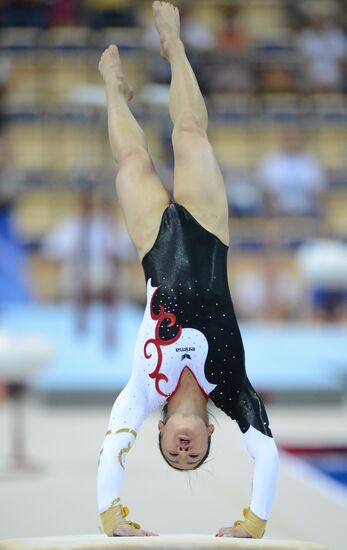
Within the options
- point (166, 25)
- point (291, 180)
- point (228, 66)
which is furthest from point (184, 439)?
point (228, 66)

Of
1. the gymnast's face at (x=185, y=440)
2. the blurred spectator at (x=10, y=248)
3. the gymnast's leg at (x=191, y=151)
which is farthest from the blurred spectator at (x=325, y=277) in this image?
the gymnast's face at (x=185, y=440)

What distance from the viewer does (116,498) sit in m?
3.88

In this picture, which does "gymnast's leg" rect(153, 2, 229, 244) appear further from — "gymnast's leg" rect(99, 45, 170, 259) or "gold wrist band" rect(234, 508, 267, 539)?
"gold wrist band" rect(234, 508, 267, 539)

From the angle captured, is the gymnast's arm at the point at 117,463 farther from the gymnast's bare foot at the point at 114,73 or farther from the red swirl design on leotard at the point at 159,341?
the gymnast's bare foot at the point at 114,73

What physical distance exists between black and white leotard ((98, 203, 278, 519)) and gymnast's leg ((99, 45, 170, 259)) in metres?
0.10

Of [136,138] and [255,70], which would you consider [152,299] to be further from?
[255,70]

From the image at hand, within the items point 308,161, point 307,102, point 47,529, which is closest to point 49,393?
point 47,529

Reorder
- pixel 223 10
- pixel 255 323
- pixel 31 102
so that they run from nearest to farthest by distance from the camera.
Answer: pixel 255 323
pixel 31 102
pixel 223 10

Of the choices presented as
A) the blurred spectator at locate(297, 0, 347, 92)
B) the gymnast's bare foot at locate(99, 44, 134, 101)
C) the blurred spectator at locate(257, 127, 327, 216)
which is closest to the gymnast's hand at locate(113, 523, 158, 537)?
the gymnast's bare foot at locate(99, 44, 134, 101)

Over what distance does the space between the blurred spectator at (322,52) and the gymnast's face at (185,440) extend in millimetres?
9923

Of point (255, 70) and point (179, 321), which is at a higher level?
point (255, 70)

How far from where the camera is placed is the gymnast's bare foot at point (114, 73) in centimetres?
465

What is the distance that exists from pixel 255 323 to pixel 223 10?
14.2 ft

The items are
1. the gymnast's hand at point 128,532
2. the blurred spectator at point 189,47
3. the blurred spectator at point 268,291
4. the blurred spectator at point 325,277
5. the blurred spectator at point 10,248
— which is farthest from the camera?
the blurred spectator at point 189,47
